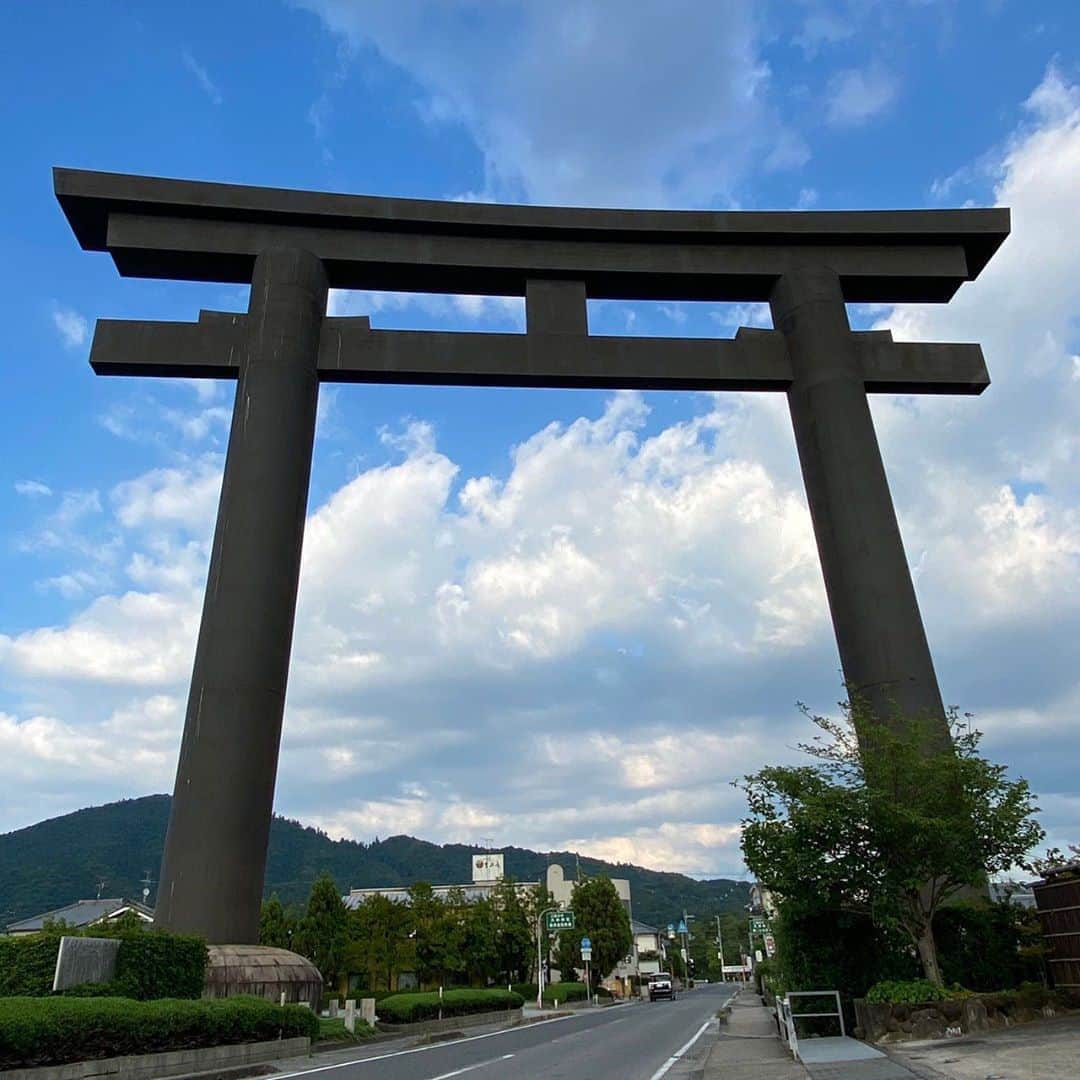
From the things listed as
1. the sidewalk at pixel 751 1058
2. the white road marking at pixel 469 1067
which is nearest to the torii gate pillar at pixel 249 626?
the white road marking at pixel 469 1067

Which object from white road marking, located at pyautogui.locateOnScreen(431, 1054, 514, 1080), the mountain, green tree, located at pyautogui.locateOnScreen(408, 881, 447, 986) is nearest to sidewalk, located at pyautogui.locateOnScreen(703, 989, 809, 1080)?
white road marking, located at pyautogui.locateOnScreen(431, 1054, 514, 1080)

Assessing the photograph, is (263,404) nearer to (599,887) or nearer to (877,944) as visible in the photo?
(877,944)

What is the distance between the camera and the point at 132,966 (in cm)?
1416

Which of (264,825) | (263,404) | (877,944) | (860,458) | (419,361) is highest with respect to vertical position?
(419,361)

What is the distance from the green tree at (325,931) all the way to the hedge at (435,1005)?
18.0 meters

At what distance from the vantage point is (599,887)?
67500 millimetres

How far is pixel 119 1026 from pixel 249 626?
6995 millimetres

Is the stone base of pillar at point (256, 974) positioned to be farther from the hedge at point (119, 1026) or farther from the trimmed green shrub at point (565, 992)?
the trimmed green shrub at point (565, 992)

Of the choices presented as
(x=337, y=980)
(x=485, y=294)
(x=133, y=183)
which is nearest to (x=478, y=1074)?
(x=485, y=294)

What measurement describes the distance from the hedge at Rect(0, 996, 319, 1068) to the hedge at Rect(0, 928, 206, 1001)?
552 mm

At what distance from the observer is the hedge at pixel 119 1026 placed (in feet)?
36.0

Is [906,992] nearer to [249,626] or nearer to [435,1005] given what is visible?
[249,626]

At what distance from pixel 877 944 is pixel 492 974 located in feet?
159

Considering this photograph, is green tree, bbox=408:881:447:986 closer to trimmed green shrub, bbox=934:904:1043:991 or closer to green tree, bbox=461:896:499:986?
green tree, bbox=461:896:499:986
